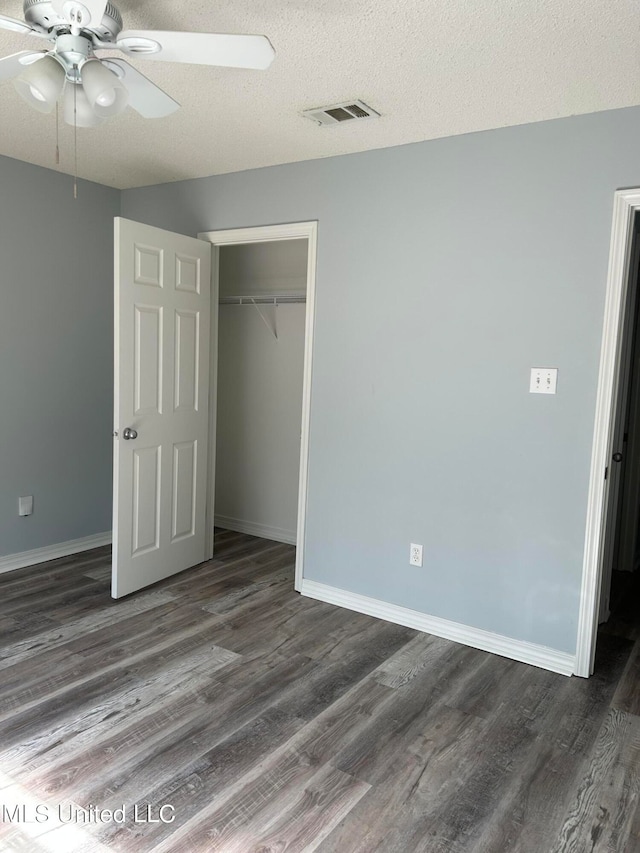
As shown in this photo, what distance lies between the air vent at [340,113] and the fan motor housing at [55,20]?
1.09 m

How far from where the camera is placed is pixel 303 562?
3621 millimetres

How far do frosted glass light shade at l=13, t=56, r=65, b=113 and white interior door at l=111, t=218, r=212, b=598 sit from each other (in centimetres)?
141

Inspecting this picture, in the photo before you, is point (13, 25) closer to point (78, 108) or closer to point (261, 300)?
point (78, 108)

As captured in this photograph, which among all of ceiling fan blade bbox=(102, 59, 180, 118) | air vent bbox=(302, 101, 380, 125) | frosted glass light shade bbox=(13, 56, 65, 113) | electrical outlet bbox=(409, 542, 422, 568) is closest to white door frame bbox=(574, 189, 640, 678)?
electrical outlet bbox=(409, 542, 422, 568)

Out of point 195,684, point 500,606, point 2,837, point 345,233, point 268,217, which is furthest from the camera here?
point 268,217

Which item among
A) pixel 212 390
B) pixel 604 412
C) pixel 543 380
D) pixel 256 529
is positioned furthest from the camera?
pixel 256 529

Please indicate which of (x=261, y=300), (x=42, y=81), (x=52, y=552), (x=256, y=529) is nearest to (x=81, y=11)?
(x=42, y=81)

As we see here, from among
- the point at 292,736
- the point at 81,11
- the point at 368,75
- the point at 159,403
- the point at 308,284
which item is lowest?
the point at 292,736

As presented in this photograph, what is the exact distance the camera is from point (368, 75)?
2.34m

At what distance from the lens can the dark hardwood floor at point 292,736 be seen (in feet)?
5.97

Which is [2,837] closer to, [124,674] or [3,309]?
[124,674]

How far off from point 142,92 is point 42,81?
0.33 m

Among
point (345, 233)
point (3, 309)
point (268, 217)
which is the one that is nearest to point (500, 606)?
point (345, 233)

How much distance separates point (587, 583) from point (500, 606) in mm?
425
